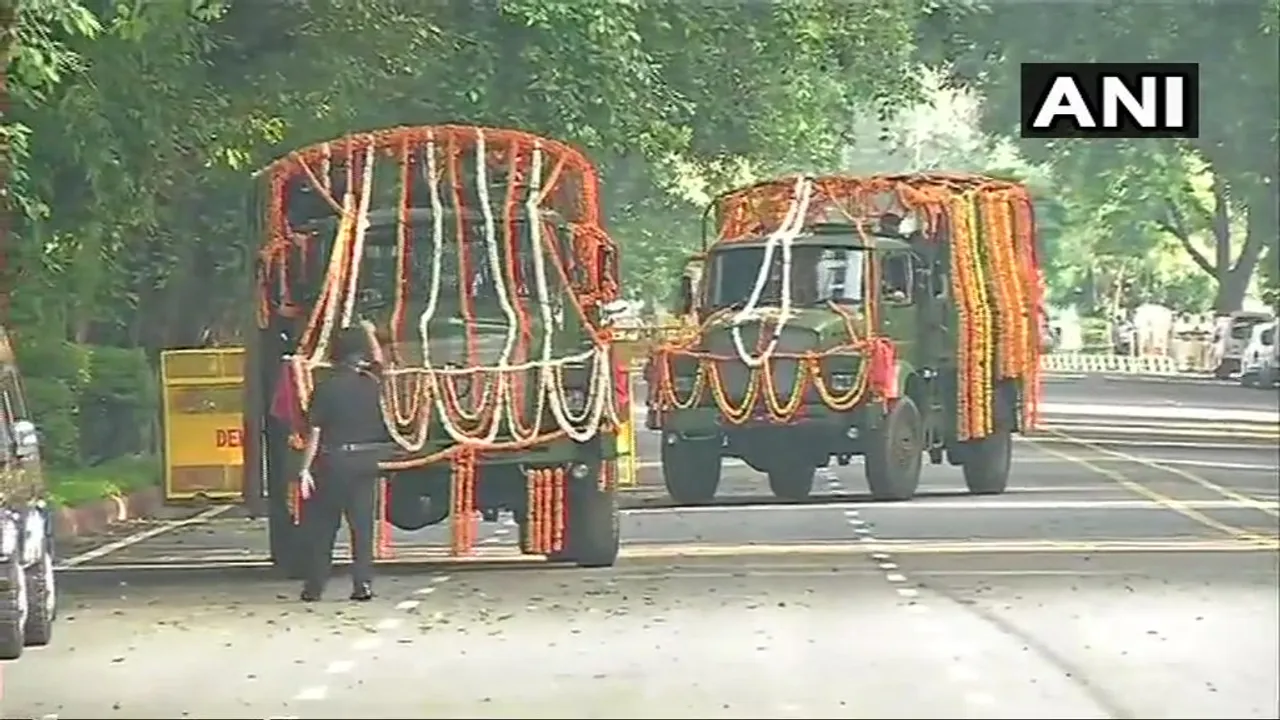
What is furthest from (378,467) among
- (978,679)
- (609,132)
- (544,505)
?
(978,679)

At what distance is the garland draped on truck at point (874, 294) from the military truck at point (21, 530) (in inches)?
71.4

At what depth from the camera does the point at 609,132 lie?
764 centimetres

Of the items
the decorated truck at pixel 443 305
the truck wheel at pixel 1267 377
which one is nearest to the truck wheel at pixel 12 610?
the decorated truck at pixel 443 305

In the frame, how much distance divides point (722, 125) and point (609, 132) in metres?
0.34

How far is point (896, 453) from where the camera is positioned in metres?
8.32

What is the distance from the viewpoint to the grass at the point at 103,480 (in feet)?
23.5

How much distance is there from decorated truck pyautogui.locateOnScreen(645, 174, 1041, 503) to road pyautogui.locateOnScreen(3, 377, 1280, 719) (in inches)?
4.1

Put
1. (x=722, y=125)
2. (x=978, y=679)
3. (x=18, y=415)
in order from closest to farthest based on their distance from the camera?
1. (x=18, y=415)
2. (x=978, y=679)
3. (x=722, y=125)

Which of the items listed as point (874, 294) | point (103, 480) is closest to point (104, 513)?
point (103, 480)

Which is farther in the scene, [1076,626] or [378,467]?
[1076,626]

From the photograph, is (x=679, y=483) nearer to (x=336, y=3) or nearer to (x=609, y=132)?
(x=609, y=132)

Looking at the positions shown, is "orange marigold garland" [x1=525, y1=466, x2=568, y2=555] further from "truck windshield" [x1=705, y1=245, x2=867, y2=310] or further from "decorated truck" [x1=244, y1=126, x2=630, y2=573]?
"truck windshield" [x1=705, y1=245, x2=867, y2=310]

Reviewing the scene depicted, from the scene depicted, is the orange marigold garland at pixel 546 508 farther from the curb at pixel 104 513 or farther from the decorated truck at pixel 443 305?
the curb at pixel 104 513

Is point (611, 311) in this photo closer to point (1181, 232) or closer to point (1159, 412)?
point (1181, 232)
